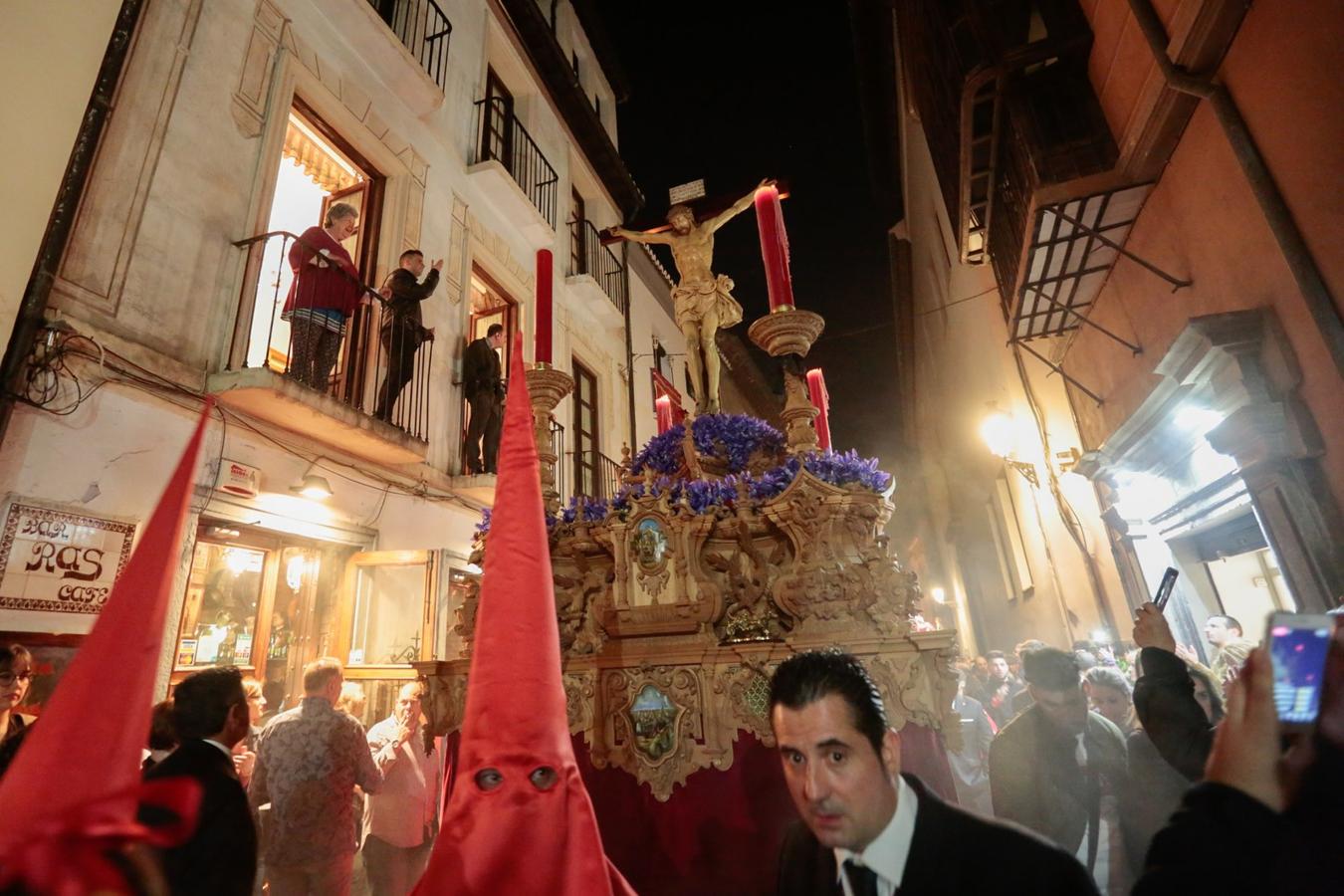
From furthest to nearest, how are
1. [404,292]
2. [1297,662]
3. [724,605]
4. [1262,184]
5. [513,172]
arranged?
→ [513,172] → [404,292] → [1262,184] → [724,605] → [1297,662]

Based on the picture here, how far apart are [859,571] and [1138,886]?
174 centimetres

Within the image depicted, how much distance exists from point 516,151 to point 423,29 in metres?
2.37

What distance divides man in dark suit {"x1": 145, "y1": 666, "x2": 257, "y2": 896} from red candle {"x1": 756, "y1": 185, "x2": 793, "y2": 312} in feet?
9.19

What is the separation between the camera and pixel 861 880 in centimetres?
138

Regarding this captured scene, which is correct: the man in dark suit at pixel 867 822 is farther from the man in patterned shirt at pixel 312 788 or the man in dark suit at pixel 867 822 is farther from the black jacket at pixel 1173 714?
the man in patterned shirt at pixel 312 788

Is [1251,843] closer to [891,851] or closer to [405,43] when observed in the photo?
[891,851]

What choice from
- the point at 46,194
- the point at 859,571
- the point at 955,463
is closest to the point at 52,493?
the point at 46,194

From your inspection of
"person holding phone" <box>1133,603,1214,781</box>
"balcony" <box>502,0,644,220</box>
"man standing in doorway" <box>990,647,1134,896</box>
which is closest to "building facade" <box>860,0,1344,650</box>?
"man standing in doorway" <box>990,647,1134,896</box>

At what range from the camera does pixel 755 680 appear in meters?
2.63

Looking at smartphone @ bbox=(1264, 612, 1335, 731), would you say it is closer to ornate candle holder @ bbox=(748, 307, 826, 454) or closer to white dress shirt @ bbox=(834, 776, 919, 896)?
white dress shirt @ bbox=(834, 776, 919, 896)

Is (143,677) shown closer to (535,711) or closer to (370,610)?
(535,711)

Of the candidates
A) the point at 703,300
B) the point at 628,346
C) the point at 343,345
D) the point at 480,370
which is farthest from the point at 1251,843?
the point at 628,346

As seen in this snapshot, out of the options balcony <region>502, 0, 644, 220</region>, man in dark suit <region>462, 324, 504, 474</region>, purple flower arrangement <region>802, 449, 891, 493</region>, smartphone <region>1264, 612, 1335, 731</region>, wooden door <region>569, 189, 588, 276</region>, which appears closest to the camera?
smartphone <region>1264, 612, 1335, 731</region>

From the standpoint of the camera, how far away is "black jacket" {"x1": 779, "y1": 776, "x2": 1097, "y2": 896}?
123 cm
